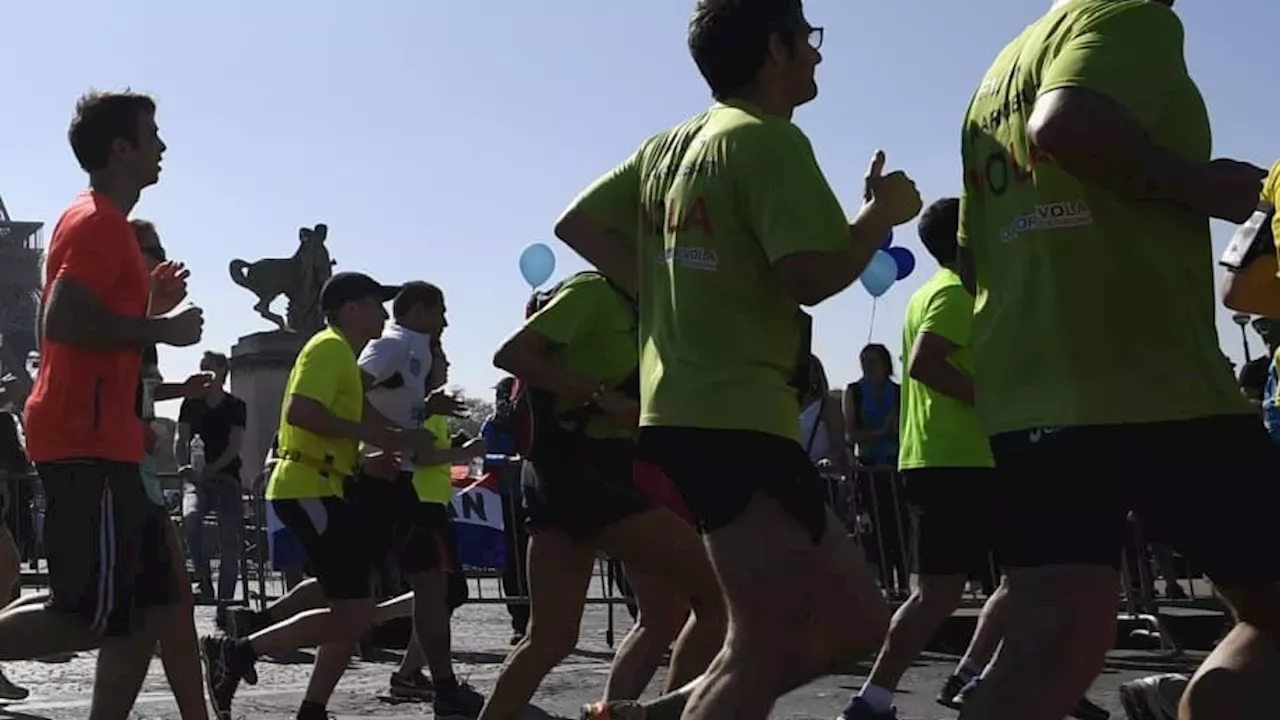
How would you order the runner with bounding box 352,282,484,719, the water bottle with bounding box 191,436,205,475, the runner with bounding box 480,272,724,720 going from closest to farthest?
the runner with bounding box 480,272,724,720 → the runner with bounding box 352,282,484,719 → the water bottle with bounding box 191,436,205,475

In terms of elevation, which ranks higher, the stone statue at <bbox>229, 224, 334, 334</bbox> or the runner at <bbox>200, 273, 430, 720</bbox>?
the stone statue at <bbox>229, 224, 334, 334</bbox>

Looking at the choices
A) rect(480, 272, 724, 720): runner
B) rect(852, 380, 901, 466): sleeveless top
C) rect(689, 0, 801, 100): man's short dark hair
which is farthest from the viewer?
rect(852, 380, 901, 466): sleeveless top

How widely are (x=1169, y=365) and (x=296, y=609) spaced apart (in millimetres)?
5670

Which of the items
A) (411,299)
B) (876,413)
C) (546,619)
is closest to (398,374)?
(411,299)

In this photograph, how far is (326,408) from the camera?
6.85 metres

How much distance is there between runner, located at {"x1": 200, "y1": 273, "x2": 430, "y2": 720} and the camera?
6.60 m

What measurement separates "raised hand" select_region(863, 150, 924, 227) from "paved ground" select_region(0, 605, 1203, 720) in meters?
3.41

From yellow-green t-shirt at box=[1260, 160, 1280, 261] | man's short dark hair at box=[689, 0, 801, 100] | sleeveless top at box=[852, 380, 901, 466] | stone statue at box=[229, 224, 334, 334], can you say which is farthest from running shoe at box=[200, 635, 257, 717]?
stone statue at box=[229, 224, 334, 334]

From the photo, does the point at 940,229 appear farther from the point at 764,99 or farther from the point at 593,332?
the point at 764,99

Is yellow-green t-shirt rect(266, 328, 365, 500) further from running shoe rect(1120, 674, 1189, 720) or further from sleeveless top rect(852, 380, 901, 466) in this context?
sleeveless top rect(852, 380, 901, 466)

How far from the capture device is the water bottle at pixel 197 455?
46.4 feet

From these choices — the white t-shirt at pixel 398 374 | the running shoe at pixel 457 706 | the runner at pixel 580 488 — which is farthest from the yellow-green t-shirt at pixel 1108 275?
the white t-shirt at pixel 398 374

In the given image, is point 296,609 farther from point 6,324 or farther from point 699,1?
point 6,324

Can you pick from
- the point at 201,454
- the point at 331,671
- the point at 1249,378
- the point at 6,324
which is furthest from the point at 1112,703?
the point at 6,324
